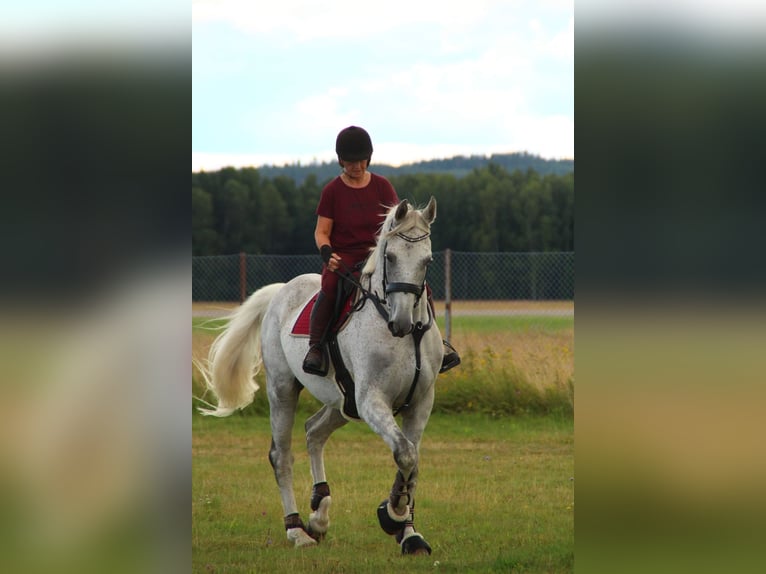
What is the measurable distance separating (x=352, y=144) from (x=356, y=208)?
46 centimetres

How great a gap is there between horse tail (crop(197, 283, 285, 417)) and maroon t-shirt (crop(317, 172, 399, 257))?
5.36 ft

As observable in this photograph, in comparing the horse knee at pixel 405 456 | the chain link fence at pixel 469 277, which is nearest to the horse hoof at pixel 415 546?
the horse knee at pixel 405 456

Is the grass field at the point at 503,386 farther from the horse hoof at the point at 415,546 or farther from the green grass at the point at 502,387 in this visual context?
the horse hoof at the point at 415,546

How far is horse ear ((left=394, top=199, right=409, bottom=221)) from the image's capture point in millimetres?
5750

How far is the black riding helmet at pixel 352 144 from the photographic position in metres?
6.49

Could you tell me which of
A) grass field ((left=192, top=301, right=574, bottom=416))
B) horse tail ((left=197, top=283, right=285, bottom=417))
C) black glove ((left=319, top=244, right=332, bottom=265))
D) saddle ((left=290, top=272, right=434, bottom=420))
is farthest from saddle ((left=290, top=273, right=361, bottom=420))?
grass field ((left=192, top=301, right=574, bottom=416))

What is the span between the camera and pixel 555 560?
5.90 metres

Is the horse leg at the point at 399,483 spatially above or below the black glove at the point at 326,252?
below

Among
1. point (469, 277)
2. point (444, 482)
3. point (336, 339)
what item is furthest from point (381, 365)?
point (469, 277)

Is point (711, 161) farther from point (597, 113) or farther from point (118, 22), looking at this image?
point (118, 22)

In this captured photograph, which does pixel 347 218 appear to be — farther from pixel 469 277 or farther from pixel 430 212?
pixel 469 277

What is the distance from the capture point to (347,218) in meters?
6.68

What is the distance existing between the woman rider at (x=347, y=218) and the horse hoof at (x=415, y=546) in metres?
1.26

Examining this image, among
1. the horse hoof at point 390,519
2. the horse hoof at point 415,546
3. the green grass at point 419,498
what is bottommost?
the green grass at point 419,498
